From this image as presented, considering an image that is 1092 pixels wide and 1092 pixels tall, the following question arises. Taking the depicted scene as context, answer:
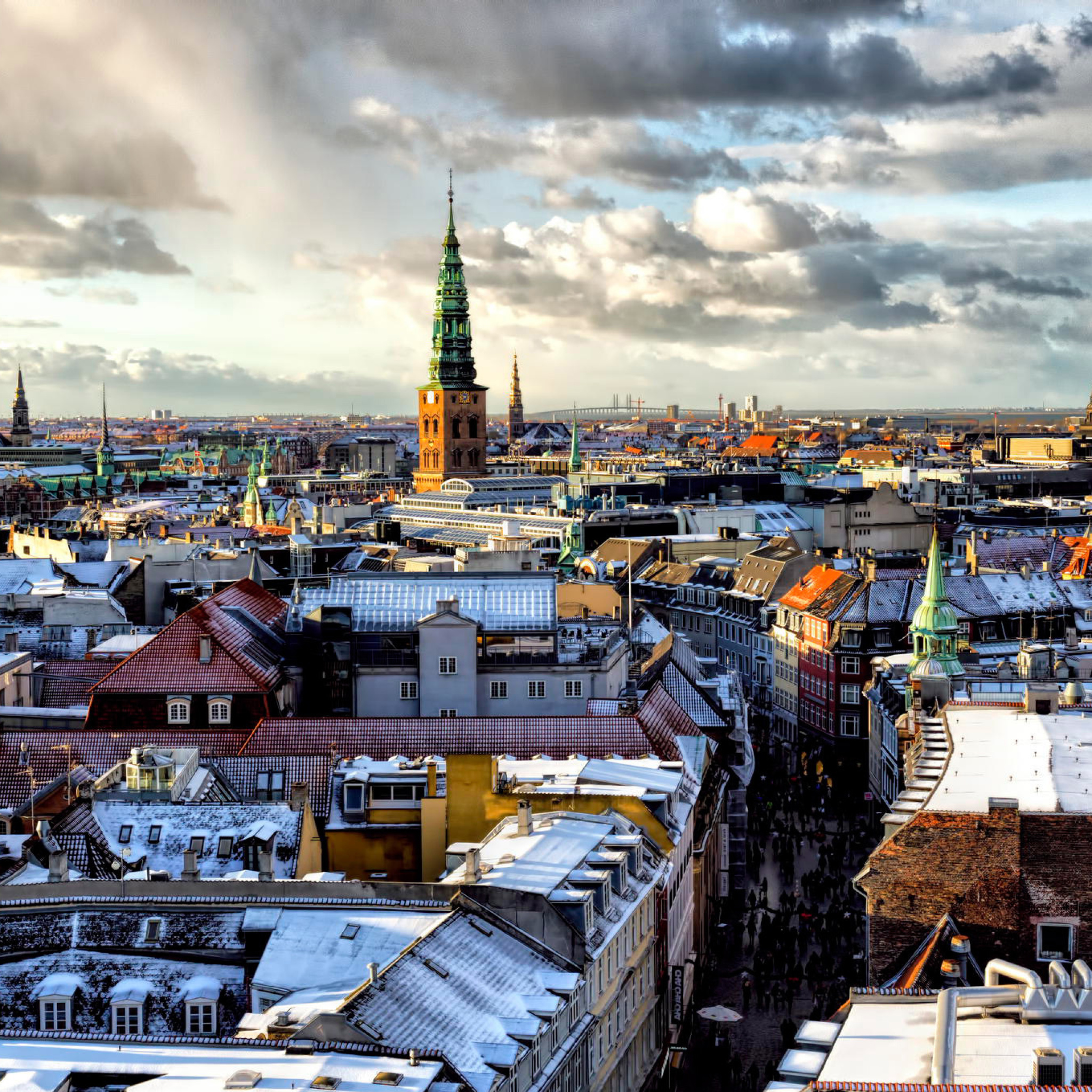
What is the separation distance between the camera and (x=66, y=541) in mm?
135000

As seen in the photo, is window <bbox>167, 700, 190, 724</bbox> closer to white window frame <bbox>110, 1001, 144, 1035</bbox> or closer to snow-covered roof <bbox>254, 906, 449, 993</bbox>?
snow-covered roof <bbox>254, 906, 449, 993</bbox>

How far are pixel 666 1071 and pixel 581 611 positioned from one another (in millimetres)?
42089

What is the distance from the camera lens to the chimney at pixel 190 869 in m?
42.6

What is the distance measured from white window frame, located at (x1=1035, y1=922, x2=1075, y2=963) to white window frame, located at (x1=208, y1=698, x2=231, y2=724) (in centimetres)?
3173

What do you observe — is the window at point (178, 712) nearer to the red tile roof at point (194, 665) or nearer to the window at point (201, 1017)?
the red tile roof at point (194, 665)

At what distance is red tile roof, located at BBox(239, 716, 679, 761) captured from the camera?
5531 centimetres

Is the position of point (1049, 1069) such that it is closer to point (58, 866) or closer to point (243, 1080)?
point (243, 1080)

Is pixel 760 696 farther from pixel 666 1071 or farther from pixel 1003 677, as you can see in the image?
pixel 666 1071

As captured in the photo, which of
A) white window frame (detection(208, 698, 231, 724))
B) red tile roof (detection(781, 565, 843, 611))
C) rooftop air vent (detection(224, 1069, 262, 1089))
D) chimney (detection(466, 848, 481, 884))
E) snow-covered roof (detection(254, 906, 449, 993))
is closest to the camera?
rooftop air vent (detection(224, 1069, 262, 1089))

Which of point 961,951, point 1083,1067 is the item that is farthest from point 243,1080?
point 961,951

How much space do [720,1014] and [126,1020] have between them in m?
17.9

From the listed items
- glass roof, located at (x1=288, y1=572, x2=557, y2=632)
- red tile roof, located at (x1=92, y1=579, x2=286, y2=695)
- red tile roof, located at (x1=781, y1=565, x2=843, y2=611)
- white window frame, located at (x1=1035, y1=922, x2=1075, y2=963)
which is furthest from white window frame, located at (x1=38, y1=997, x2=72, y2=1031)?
red tile roof, located at (x1=781, y1=565, x2=843, y2=611)

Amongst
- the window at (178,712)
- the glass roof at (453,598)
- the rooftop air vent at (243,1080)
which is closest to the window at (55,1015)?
the rooftop air vent at (243,1080)

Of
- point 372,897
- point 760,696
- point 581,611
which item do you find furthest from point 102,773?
point 760,696
